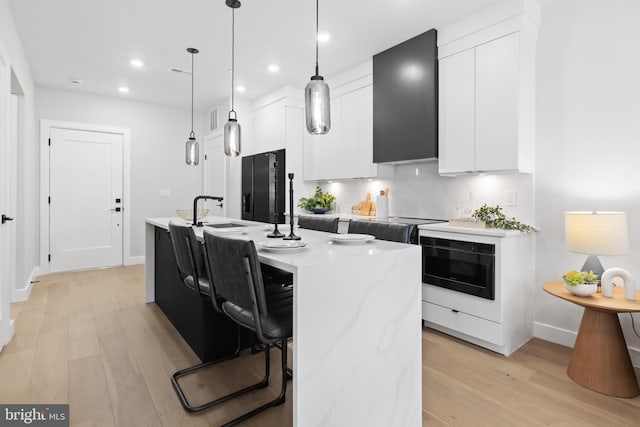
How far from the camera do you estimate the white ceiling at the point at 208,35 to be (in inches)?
112

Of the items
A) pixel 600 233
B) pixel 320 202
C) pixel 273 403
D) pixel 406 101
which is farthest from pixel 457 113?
pixel 273 403

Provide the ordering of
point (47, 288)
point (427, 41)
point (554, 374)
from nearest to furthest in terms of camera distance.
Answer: point (554, 374), point (427, 41), point (47, 288)

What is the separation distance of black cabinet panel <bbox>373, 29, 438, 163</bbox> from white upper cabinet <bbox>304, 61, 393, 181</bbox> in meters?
0.19

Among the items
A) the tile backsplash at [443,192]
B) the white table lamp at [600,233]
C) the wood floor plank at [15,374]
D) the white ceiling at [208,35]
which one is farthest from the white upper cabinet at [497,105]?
the wood floor plank at [15,374]

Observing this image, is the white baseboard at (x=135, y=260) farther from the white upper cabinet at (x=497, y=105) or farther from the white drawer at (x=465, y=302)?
the white upper cabinet at (x=497, y=105)

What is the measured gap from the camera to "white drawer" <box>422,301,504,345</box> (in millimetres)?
2512

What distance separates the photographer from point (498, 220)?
2.71 metres

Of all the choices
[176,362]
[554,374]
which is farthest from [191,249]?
[554,374]

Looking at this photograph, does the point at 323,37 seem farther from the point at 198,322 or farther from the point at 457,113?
the point at 198,322

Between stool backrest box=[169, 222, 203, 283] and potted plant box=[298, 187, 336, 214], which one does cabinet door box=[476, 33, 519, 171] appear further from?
stool backrest box=[169, 222, 203, 283]

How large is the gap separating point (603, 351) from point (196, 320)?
263cm

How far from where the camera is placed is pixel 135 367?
7.51ft

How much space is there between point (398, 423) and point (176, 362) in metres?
1.57

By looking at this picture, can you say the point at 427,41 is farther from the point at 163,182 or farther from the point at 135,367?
the point at 163,182
